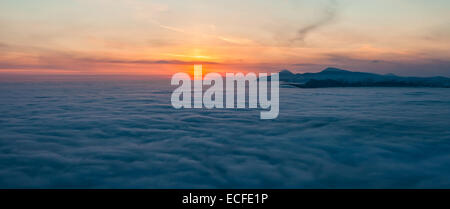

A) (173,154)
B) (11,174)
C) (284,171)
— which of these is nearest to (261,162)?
(284,171)

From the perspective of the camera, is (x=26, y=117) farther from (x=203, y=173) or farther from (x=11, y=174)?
(x=203, y=173)

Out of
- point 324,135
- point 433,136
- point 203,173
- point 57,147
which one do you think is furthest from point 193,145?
point 433,136

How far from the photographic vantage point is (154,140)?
4621mm

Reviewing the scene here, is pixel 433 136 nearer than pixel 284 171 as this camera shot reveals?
No

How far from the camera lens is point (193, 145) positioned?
432cm

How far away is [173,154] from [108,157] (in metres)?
0.95

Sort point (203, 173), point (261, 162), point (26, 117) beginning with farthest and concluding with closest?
point (26, 117), point (261, 162), point (203, 173)

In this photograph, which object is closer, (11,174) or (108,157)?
(11,174)

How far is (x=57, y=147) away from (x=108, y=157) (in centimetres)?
117

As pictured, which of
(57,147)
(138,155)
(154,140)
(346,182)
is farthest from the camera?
(154,140)
